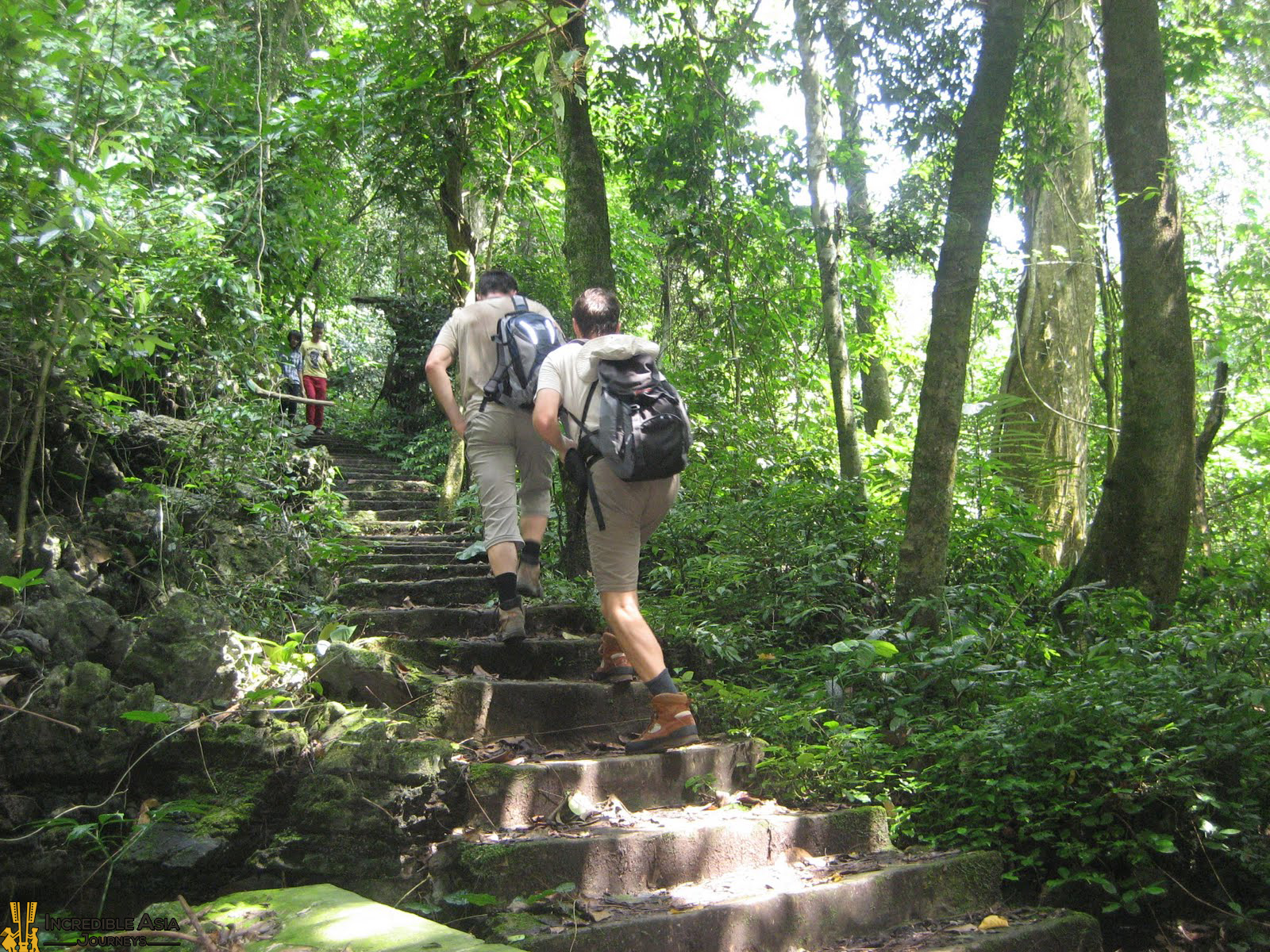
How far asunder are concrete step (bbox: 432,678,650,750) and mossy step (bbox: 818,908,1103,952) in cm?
153

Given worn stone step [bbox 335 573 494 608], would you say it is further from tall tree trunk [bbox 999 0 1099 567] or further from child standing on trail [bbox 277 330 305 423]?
child standing on trail [bbox 277 330 305 423]

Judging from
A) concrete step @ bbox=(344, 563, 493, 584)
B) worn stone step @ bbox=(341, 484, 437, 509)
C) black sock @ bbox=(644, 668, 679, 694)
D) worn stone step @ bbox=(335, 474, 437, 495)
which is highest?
worn stone step @ bbox=(335, 474, 437, 495)

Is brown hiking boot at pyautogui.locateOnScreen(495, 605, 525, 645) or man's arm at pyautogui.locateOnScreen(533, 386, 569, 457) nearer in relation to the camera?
man's arm at pyautogui.locateOnScreen(533, 386, 569, 457)

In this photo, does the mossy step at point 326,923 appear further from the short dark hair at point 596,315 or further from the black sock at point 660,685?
the short dark hair at point 596,315

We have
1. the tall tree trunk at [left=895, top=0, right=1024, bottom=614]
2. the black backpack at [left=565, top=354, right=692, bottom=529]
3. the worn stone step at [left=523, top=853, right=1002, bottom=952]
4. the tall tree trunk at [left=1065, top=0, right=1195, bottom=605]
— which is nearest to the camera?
the worn stone step at [left=523, top=853, right=1002, bottom=952]

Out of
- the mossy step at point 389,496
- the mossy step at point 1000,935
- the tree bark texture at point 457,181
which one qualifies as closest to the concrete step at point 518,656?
the mossy step at point 1000,935

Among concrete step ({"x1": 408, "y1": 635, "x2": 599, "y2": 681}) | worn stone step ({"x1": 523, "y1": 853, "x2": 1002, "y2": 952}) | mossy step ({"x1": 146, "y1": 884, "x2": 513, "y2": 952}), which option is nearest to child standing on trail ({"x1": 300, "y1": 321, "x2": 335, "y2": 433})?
concrete step ({"x1": 408, "y1": 635, "x2": 599, "y2": 681})

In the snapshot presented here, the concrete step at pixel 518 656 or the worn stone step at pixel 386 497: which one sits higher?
the worn stone step at pixel 386 497

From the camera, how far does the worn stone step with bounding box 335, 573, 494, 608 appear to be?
536 cm

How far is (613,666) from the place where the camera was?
14.8 ft

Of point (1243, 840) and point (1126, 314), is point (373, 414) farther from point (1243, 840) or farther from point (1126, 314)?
point (1243, 840)

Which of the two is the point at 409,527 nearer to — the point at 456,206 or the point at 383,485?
the point at 383,485

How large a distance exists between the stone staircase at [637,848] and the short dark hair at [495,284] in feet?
5.80

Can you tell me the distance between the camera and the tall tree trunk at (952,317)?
516 cm
